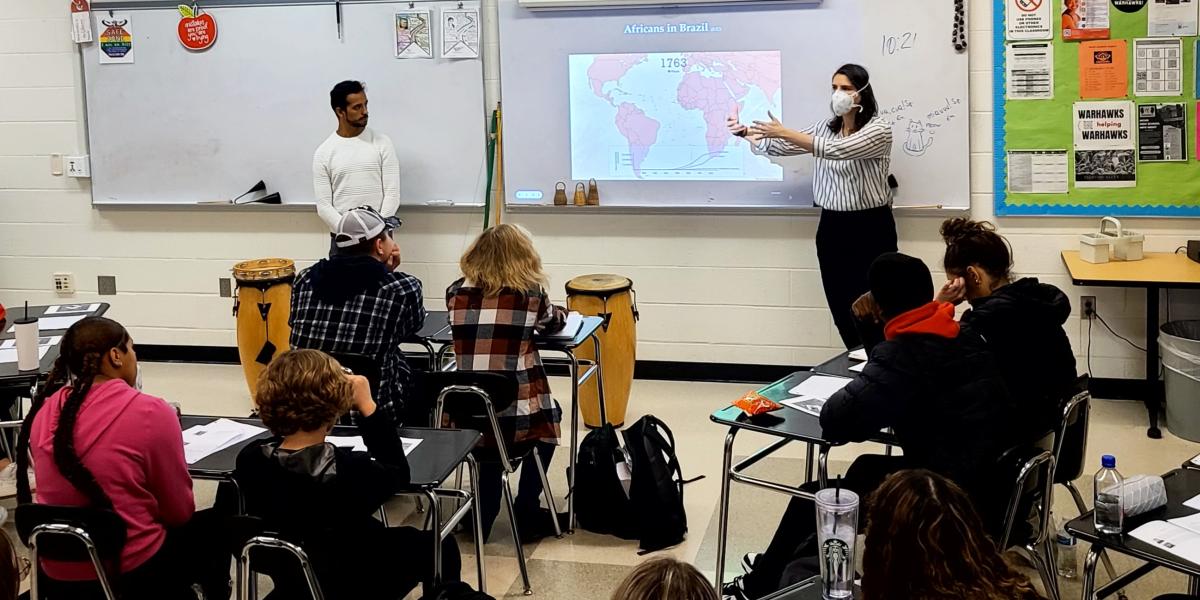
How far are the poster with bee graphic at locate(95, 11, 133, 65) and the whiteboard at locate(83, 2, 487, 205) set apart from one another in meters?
0.03

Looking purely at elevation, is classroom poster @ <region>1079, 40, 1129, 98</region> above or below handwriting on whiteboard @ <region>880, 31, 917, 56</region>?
below

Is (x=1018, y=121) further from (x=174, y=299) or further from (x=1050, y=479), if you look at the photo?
(x=174, y=299)

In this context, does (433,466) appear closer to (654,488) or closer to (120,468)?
(120,468)

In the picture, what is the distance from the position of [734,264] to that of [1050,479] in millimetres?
2952

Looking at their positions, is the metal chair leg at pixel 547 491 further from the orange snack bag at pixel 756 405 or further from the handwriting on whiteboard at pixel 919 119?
the handwriting on whiteboard at pixel 919 119

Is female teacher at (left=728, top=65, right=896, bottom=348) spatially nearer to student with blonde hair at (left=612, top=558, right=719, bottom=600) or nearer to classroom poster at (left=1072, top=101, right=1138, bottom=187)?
classroom poster at (left=1072, top=101, right=1138, bottom=187)

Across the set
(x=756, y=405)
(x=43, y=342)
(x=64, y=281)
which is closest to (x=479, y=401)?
(x=756, y=405)

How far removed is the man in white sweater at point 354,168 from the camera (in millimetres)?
5965

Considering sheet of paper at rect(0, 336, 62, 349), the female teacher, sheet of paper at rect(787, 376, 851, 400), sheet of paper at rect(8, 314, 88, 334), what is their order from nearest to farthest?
sheet of paper at rect(787, 376, 851, 400) < sheet of paper at rect(0, 336, 62, 349) < sheet of paper at rect(8, 314, 88, 334) < the female teacher

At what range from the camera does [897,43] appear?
5621 millimetres

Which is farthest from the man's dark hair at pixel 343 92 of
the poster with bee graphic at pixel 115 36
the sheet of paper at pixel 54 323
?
the sheet of paper at pixel 54 323

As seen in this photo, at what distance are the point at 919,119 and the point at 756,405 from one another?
8.85 ft

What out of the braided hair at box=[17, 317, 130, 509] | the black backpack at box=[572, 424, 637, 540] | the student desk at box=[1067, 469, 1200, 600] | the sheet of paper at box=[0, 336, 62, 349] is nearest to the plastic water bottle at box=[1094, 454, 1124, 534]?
the student desk at box=[1067, 469, 1200, 600]

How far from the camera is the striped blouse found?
209 inches
